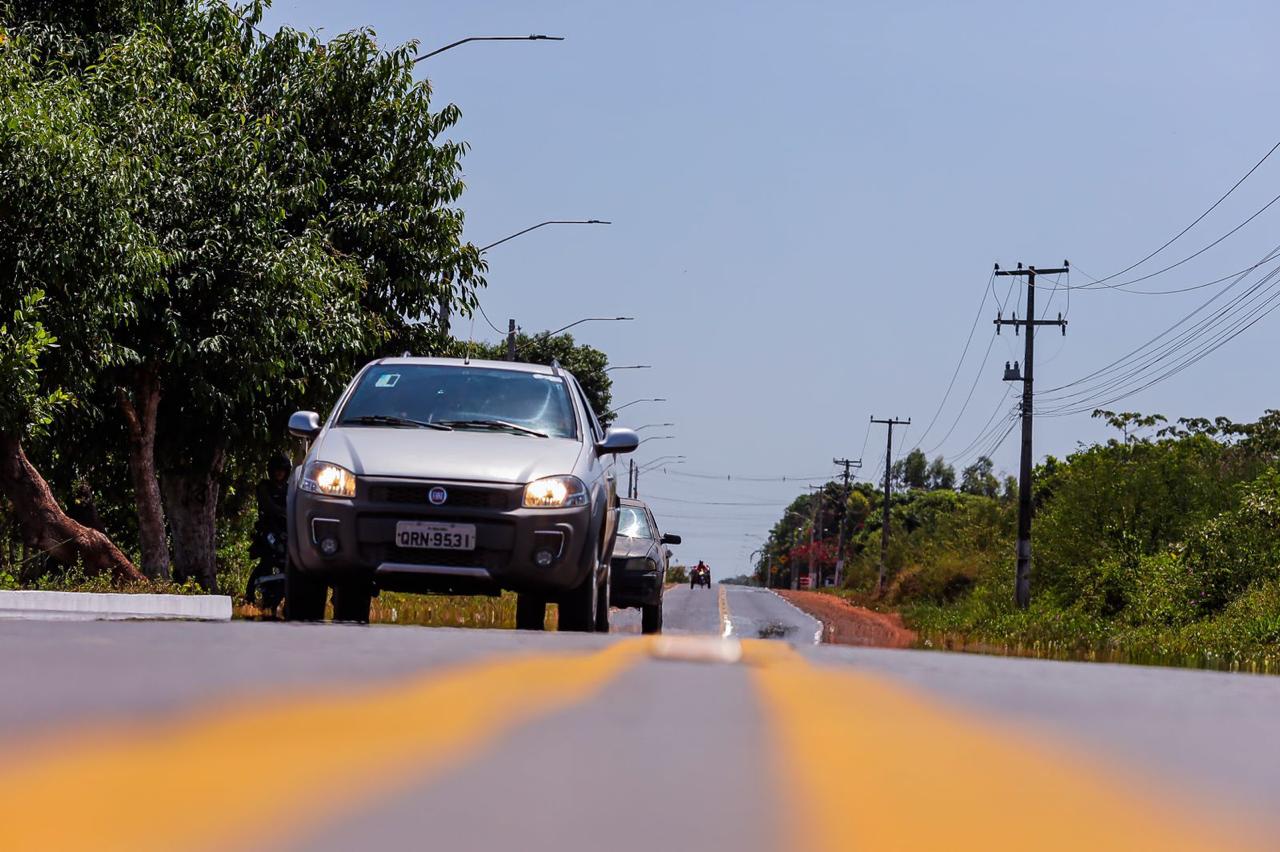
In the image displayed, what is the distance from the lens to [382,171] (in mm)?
26141

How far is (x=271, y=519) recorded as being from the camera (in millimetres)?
15516

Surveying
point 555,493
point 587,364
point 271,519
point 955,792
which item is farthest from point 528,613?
point 587,364

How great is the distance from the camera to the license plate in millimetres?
10242

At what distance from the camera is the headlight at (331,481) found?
34.0 ft

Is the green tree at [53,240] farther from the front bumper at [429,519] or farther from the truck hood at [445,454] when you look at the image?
the front bumper at [429,519]

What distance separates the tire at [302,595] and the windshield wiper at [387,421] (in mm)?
1170

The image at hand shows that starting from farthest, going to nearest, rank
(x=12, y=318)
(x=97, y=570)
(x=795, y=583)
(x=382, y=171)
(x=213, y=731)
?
(x=795, y=583) < (x=382, y=171) < (x=97, y=570) < (x=12, y=318) < (x=213, y=731)

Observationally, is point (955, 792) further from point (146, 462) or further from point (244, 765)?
point (146, 462)

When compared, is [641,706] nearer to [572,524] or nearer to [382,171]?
[572,524]

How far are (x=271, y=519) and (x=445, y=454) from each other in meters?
5.47

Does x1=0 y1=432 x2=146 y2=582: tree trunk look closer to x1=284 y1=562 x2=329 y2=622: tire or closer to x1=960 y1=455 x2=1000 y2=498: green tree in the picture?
x1=284 y1=562 x2=329 y2=622: tire

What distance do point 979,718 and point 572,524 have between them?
614 centimetres

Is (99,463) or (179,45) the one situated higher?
(179,45)

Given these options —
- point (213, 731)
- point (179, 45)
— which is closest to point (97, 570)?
point (179, 45)
